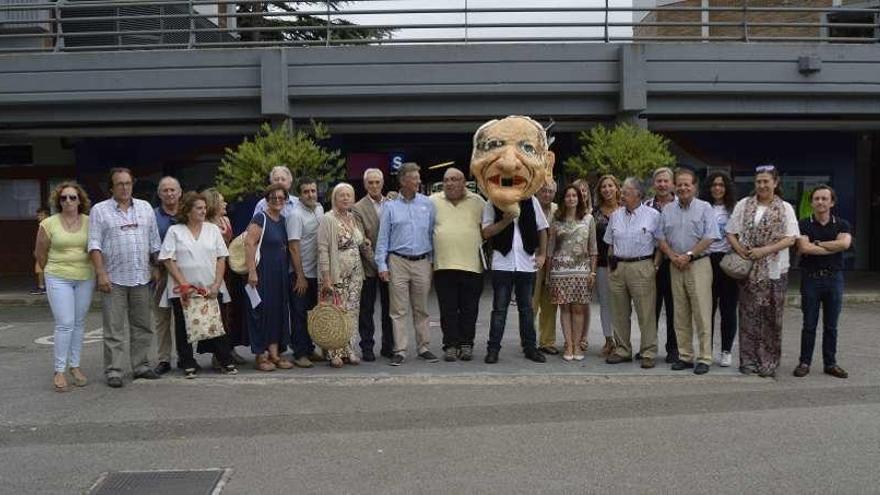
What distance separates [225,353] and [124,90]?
24.7 feet

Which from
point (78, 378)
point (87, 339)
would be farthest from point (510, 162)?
point (87, 339)

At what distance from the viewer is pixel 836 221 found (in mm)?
7328

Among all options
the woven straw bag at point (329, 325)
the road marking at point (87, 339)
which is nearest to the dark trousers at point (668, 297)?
the woven straw bag at point (329, 325)

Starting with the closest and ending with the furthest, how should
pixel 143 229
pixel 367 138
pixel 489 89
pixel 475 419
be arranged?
pixel 475 419, pixel 143 229, pixel 489 89, pixel 367 138

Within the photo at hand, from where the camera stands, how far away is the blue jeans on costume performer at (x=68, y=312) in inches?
278

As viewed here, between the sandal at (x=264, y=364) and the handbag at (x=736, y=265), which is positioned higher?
the handbag at (x=736, y=265)

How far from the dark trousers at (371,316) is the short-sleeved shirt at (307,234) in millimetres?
542

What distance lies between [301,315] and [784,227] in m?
4.53

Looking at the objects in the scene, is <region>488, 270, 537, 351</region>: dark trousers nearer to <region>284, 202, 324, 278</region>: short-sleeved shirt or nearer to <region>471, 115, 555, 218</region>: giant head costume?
<region>471, 115, 555, 218</region>: giant head costume

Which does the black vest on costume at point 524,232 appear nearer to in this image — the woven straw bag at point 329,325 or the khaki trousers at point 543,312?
the khaki trousers at point 543,312

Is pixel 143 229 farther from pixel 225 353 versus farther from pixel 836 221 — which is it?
pixel 836 221

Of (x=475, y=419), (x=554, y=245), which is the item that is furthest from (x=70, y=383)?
(x=554, y=245)

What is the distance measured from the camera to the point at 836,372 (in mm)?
7465

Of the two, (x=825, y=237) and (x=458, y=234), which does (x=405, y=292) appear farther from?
(x=825, y=237)
